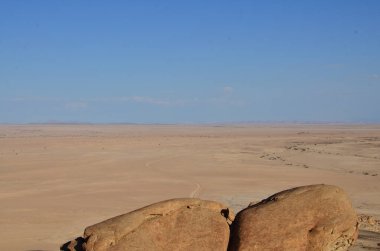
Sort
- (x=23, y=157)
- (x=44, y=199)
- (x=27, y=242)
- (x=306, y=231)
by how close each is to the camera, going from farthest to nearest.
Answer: (x=23, y=157), (x=44, y=199), (x=27, y=242), (x=306, y=231)

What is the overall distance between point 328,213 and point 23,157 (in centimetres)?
4000

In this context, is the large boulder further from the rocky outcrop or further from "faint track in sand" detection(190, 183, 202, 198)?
"faint track in sand" detection(190, 183, 202, 198)

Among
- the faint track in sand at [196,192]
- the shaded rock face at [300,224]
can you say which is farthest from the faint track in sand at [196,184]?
the shaded rock face at [300,224]

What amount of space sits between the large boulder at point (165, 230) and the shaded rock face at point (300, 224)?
1.51 ft

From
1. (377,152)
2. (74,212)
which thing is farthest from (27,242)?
(377,152)

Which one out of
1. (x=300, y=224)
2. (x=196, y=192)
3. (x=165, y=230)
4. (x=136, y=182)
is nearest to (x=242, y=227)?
(x=300, y=224)

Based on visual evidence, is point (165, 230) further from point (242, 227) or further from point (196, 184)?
point (196, 184)

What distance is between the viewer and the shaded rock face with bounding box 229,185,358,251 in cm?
1027

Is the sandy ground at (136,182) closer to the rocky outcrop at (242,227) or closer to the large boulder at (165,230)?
the rocky outcrop at (242,227)

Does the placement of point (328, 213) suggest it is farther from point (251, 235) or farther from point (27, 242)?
point (27, 242)

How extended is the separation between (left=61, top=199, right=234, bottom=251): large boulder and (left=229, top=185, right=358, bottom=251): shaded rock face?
46cm

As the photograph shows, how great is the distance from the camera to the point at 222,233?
419 inches

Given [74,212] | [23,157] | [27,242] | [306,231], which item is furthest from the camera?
[23,157]

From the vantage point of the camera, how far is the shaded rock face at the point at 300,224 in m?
10.3
